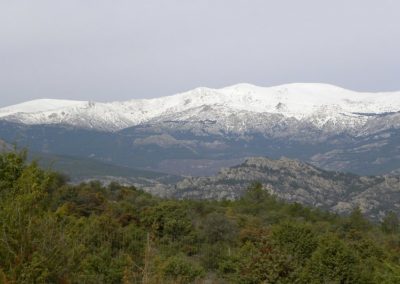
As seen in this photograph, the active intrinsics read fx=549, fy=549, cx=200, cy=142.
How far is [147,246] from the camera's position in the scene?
14.5 meters

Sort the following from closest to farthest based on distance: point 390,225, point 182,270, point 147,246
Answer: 1. point 147,246
2. point 182,270
3. point 390,225

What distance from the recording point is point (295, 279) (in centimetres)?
2406

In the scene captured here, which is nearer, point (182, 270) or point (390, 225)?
point (182, 270)

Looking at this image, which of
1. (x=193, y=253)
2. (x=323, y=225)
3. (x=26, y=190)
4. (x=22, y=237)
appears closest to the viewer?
(x=22, y=237)

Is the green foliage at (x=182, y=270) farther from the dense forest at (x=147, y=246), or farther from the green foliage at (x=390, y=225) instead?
the green foliage at (x=390, y=225)

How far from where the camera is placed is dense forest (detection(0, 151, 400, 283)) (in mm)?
16103

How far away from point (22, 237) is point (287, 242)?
101ft

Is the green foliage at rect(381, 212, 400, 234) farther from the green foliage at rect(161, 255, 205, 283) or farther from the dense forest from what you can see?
the green foliage at rect(161, 255, 205, 283)

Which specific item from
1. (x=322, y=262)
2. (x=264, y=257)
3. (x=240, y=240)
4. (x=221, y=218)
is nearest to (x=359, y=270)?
(x=322, y=262)

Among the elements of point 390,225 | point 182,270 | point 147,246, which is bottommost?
point 390,225

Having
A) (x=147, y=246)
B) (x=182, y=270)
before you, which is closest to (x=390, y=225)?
(x=182, y=270)

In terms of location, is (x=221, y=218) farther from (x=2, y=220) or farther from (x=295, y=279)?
(x=2, y=220)

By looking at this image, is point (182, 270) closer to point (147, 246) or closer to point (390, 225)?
point (147, 246)

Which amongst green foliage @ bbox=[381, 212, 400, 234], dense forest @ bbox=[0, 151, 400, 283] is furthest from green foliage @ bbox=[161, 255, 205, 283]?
green foliage @ bbox=[381, 212, 400, 234]
